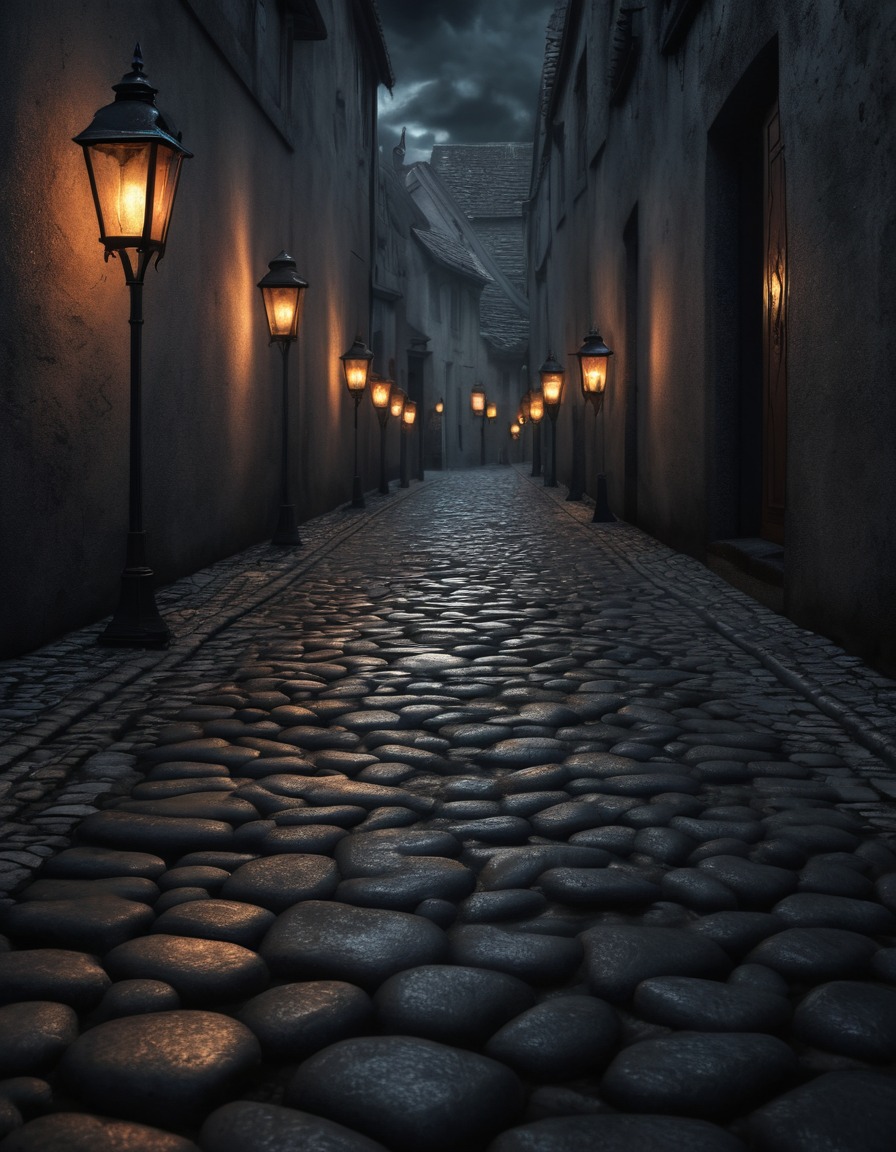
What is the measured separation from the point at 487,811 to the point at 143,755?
131 centimetres

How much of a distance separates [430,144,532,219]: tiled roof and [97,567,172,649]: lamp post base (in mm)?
50207

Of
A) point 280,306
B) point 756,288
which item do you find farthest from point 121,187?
point 280,306

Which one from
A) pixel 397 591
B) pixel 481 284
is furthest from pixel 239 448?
pixel 481 284

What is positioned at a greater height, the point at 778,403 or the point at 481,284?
the point at 481,284

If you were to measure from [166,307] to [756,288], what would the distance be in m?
4.27

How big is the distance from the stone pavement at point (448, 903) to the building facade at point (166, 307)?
3.57 feet

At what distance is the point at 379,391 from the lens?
19875 mm

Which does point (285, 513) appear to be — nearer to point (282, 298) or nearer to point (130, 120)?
point (282, 298)

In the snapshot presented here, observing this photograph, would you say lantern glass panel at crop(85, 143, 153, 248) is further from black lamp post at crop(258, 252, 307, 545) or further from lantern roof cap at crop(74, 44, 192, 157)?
black lamp post at crop(258, 252, 307, 545)

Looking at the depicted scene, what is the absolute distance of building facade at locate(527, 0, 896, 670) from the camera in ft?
17.1

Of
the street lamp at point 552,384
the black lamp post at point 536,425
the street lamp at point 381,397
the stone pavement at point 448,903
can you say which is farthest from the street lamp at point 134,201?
the black lamp post at point 536,425

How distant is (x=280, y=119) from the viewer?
12.7 m

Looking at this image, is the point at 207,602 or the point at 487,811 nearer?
the point at 487,811

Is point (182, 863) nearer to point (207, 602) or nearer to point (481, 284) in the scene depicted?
point (207, 602)
